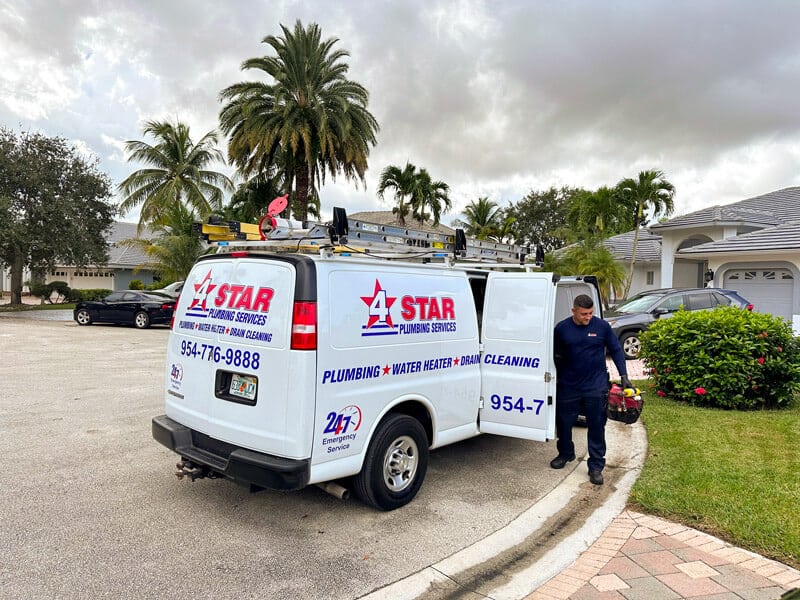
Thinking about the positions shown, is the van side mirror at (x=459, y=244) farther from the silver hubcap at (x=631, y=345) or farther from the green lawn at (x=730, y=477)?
the silver hubcap at (x=631, y=345)

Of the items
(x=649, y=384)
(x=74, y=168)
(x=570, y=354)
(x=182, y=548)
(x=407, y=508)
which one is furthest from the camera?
(x=74, y=168)

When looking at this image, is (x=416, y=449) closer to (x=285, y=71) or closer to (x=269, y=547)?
(x=269, y=547)

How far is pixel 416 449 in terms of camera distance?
444 centimetres

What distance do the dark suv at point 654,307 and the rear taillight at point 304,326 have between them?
10310mm

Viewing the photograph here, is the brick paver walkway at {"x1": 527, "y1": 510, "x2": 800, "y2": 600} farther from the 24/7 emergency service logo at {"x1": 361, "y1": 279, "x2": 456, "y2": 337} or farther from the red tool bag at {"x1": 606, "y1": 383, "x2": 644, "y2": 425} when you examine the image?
the 24/7 emergency service logo at {"x1": 361, "y1": 279, "x2": 456, "y2": 337}

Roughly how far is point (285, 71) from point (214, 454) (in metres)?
21.6

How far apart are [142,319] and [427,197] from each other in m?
18.2

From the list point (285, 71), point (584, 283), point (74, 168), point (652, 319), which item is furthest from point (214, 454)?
point (74, 168)

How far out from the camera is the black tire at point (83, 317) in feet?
66.8

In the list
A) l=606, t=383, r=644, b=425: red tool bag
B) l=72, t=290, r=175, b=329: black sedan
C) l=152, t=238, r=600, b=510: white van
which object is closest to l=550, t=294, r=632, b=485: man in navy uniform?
l=606, t=383, r=644, b=425: red tool bag

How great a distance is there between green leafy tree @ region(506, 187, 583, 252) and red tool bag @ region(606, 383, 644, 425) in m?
42.8

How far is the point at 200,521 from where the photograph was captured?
13.3 ft

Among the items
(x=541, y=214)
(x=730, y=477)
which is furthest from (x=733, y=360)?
(x=541, y=214)

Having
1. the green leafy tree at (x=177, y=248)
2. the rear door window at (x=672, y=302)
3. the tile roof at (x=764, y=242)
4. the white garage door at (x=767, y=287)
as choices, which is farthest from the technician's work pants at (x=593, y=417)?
the green leafy tree at (x=177, y=248)
